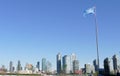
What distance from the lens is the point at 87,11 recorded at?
57.4 metres

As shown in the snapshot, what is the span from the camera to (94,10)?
58.2m

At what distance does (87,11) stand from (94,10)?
1.67 metres
